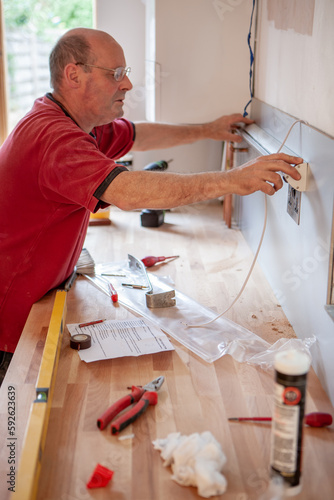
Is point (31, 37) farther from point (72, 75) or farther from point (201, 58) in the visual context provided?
point (72, 75)

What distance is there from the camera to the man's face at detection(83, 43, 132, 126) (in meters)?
1.79

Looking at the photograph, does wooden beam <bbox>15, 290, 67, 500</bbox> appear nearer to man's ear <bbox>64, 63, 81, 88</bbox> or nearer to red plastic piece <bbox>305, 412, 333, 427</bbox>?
red plastic piece <bbox>305, 412, 333, 427</bbox>

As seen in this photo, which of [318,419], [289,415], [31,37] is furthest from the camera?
[31,37]

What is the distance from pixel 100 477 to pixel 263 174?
0.80m

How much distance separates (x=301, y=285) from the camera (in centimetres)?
153

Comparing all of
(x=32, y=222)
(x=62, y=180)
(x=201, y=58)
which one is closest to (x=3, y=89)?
(x=201, y=58)

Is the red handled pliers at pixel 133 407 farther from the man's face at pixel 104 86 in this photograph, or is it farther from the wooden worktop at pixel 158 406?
the man's face at pixel 104 86

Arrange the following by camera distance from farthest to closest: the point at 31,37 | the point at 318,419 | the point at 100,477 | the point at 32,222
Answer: the point at 31,37 < the point at 32,222 < the point at 318,419 < the point at 100,477

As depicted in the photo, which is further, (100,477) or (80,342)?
(80,342)

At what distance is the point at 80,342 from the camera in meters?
1.43

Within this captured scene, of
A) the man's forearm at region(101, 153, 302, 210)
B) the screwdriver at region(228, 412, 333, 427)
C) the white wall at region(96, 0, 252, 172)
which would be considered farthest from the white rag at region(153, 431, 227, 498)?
the white wall at region(96, 0, 252, 172)

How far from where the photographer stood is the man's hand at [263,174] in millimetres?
1428

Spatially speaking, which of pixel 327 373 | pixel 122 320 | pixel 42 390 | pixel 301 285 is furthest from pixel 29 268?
pixel 327 373

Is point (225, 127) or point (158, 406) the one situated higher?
point (225, 127)
